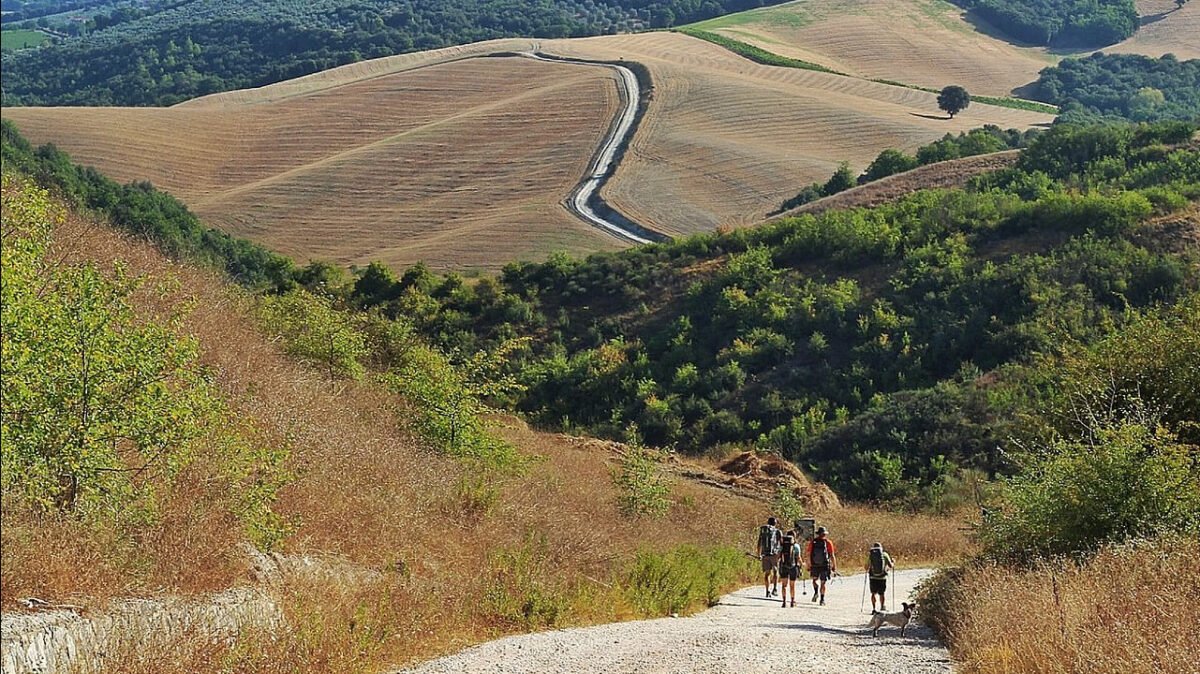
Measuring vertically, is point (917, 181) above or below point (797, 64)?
below

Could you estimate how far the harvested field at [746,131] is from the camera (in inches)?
2943

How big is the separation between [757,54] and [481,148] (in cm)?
3989

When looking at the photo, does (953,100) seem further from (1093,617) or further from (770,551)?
(1093,617)

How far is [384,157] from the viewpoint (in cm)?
8631

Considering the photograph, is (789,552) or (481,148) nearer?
(789,552)

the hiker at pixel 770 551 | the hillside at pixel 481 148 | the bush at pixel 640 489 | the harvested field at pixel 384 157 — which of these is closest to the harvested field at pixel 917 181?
the hillside at pixel 481 148

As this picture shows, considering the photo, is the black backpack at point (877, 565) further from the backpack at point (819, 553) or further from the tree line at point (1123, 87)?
the tree line at point (1123, 87)

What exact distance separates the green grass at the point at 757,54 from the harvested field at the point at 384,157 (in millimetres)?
20798

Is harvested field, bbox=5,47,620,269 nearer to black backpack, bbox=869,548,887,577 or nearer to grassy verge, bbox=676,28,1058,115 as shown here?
grassy verge, bbox=676,28,1058,115

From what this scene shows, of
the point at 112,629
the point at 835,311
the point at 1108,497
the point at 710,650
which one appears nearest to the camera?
the point at 112,629

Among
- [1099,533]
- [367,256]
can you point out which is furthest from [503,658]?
[367,256]

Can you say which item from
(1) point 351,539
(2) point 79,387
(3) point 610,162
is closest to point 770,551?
(1) point 351,539

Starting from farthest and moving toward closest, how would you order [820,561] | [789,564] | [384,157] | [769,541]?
1. [384,157]
2. [769,541]
3. [820,561]
4. [789,564]

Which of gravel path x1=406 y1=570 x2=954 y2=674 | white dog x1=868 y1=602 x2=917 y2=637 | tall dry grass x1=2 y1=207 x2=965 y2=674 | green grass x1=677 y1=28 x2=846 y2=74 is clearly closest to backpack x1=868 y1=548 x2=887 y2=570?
gravel path x1=406 y1=570 x2=954 y2=674
